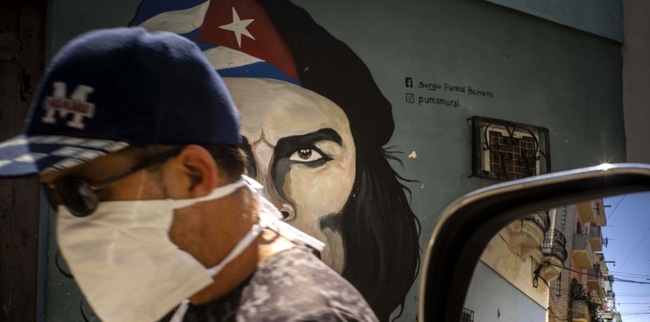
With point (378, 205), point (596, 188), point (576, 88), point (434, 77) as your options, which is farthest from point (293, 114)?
point (596, 188)

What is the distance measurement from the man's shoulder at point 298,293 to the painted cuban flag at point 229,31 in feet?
12.0

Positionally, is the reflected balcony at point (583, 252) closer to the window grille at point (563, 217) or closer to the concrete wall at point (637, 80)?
the window grille at point (563, 217)

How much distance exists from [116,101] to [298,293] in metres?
0.49

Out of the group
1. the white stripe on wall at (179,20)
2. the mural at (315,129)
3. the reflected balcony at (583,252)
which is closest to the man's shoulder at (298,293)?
the reflected balcony at (583,252)

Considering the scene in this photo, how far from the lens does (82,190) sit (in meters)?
1.39

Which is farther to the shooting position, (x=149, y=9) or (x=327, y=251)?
(x=327, y=251)

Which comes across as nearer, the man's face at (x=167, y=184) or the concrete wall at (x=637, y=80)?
the man's face at (x=167, y=184)

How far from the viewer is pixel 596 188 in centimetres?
112

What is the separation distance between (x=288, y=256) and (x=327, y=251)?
3917 millimetres

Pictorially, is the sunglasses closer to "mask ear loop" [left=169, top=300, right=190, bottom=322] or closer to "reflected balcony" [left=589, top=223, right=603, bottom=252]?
"mask ear loop" [left=169, top=300, right=190, bottom=322]

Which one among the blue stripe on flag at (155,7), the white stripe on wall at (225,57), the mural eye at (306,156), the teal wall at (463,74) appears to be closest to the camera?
the blue stripe on flag at (155,7)

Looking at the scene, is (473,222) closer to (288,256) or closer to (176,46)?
(288,256)

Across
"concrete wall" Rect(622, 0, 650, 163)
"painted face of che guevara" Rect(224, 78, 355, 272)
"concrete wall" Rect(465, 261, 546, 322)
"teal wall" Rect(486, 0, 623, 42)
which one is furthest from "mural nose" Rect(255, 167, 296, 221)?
"concrete wall" Rect(622, 0, 650, 163)

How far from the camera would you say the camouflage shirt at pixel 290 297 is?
47.6 inches
